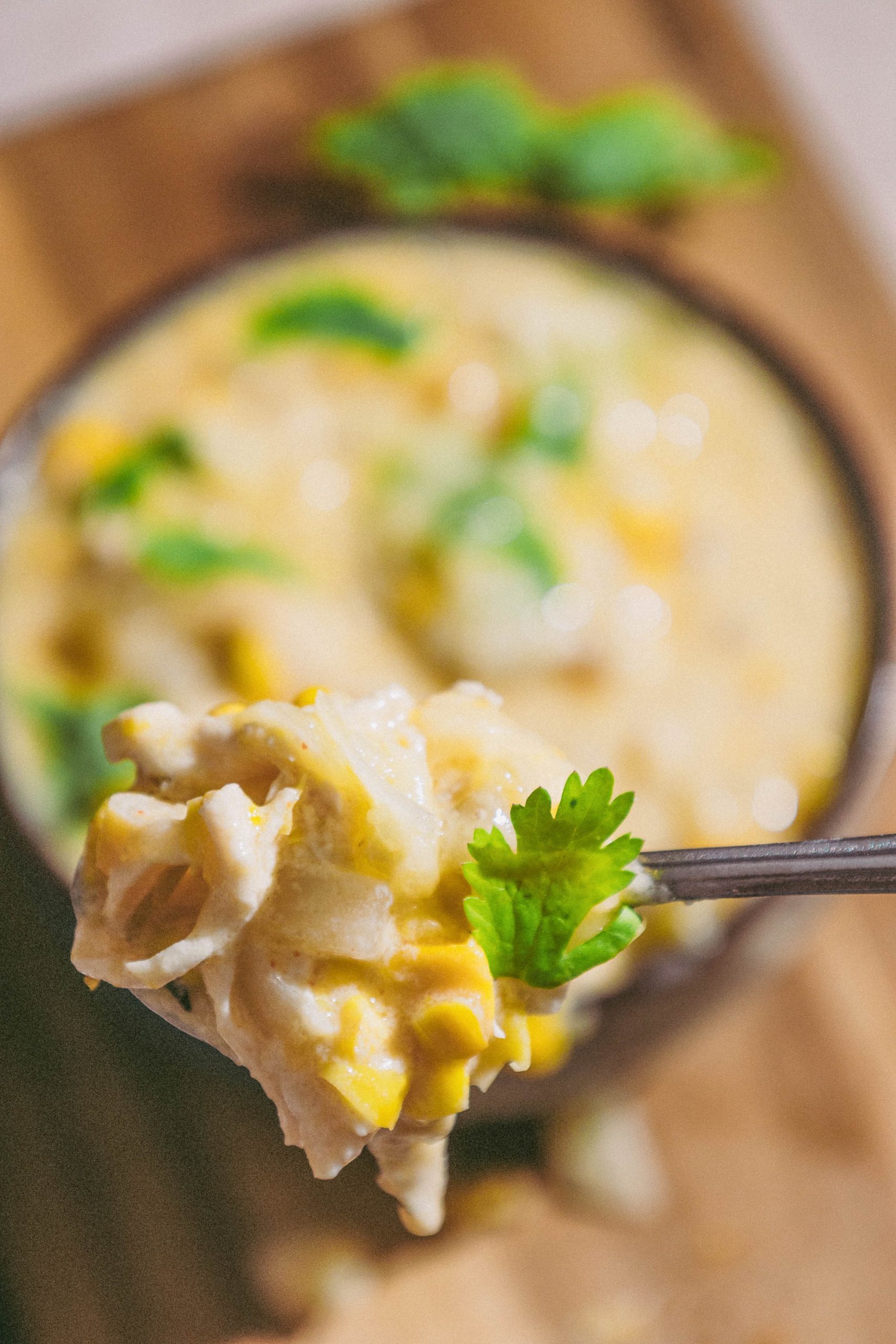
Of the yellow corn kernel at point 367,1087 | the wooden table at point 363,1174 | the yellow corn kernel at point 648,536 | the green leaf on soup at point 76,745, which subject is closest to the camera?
the yellow corn kernel at point 367,1087

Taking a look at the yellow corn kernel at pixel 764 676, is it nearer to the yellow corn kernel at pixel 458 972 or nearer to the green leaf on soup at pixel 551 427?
the green leaf on soup at pixel 551 427

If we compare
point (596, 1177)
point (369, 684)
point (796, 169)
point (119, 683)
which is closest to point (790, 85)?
point (796, 169)

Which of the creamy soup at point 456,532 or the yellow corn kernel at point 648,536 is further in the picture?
the yellow corn kernel at point 648,536

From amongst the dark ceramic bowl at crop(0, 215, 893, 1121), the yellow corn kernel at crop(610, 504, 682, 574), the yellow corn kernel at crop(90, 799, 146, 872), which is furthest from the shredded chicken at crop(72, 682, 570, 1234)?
the yellow corn kernel at crop(610, 504, 682, 574)

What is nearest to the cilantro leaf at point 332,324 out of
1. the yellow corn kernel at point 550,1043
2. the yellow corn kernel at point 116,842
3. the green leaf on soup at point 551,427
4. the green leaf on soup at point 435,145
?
the green leaf on soup at point 551,427

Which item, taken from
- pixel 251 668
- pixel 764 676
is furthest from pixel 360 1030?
pixel 764 676

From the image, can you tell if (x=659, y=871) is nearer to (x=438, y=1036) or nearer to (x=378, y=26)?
(x=438, y=1036)
